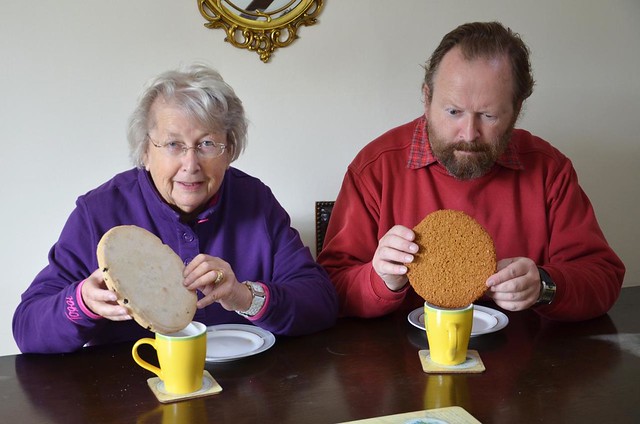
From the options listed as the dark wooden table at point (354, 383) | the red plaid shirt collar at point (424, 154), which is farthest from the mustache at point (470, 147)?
the dark wooden table at point (354, 383)

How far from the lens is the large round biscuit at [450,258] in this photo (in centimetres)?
130

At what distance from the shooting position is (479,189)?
188 cm

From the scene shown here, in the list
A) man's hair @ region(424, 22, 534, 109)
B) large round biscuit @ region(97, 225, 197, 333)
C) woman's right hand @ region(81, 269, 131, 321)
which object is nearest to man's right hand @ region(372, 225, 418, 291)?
large round biscuit @ region(97, 225, 197, 333)

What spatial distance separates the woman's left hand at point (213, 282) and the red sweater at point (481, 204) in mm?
438

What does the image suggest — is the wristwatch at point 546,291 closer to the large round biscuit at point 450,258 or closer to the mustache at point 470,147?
the large round biscuit at point 450,258

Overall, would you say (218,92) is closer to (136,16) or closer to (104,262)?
(104,262)

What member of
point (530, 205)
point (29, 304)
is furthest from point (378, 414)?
point (530, 205)

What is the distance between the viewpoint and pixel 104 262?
3.60 feet

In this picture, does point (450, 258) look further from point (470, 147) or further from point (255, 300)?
point (470, 147)

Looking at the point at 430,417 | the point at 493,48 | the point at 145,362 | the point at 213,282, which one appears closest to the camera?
the point at 430,417

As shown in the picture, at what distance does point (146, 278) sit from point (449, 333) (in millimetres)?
568

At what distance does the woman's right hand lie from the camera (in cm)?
121

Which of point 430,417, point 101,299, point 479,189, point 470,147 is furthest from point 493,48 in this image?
point 101,299

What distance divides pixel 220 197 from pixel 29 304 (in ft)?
1.63
